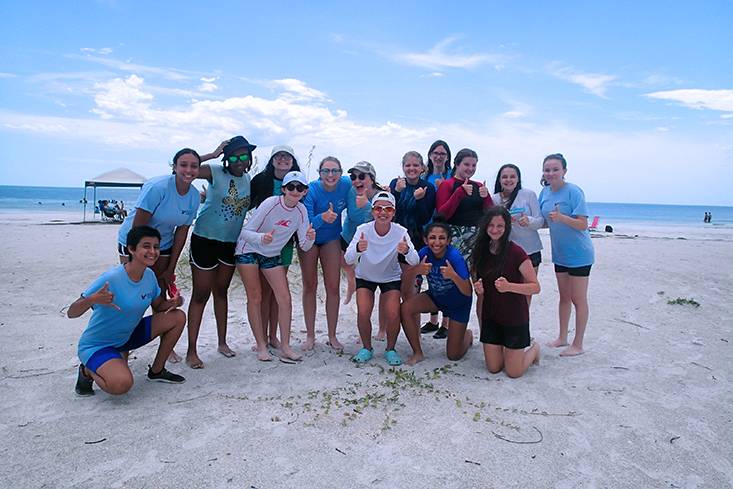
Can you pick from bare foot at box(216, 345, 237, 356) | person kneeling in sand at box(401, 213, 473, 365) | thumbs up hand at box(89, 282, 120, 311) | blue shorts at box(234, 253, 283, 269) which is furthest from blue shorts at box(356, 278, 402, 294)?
thumbs up hand at box(89, 282, 120, 311)

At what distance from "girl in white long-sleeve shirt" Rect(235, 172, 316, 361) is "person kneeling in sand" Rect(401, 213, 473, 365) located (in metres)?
1.13

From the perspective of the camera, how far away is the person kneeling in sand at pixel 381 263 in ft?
14.2

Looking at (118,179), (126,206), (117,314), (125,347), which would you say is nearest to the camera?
(117,314)

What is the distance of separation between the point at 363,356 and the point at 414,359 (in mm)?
497

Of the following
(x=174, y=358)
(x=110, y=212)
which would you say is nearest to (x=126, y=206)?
(x=110, y=212)

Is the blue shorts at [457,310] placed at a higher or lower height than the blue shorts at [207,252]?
lower

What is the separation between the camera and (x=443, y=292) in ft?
14.1

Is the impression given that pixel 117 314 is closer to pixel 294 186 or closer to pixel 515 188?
pixel 294 186

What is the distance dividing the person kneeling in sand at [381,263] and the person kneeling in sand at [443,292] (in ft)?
0.43

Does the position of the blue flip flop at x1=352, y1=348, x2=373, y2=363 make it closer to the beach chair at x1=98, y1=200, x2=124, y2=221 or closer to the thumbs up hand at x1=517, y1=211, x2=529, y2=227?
the thumbs up hand at x1=517, y1=211, x2=529, y2=227

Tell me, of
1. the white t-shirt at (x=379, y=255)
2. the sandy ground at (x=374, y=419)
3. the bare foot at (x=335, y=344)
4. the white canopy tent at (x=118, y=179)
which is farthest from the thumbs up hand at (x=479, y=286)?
the white canopy tent at (x=118, y=179)

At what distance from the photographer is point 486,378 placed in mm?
3984

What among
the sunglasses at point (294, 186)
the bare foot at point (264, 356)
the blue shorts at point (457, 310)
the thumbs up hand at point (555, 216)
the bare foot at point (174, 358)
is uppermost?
the sunglasses at point (294, 186)

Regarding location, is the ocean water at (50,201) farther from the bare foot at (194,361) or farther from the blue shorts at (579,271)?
the blue shorts at (579,271)
